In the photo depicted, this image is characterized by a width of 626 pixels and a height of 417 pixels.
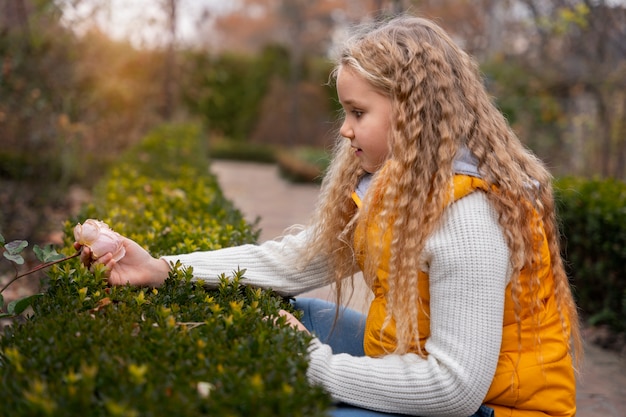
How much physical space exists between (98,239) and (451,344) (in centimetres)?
106

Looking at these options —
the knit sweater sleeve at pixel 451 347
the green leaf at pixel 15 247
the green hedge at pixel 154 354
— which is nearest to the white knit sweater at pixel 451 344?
the knit sweater sleeve at pixel 451 347

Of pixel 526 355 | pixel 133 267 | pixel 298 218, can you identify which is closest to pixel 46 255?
pixel 133 267

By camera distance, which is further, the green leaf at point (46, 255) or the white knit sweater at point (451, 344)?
the green leaf at point (46, 255)

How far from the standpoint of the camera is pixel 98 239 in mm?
2100

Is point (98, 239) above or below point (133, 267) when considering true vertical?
above

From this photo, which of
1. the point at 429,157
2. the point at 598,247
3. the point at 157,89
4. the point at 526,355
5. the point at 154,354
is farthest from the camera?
the point at 157,89

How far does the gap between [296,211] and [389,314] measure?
28.2 feet

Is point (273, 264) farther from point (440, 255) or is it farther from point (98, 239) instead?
point (440, 255)

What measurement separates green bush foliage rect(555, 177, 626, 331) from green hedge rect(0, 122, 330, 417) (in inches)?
112

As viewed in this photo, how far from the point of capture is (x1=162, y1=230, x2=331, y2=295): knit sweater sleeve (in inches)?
90.4

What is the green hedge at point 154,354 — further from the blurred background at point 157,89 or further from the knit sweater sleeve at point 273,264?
the blurred background at point 157,89

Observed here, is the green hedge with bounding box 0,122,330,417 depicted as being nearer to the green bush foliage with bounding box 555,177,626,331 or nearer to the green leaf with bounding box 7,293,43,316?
the green leaf with bounding box 7,293,43,316

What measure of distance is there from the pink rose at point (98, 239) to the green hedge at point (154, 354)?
0.07 metres

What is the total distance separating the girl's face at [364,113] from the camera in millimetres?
2010
